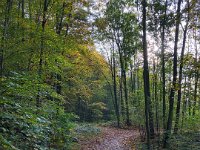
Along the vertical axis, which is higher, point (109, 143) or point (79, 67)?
point (79, 67)

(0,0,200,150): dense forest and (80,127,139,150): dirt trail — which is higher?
(0,0,200,150): dense forest

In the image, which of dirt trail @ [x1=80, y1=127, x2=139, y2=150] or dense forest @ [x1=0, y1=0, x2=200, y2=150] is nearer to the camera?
dense forest @ [x1=0, y1=0, x2=200, y2=150]

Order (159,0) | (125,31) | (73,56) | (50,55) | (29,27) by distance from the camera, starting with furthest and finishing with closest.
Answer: (125,31), (73,56), (159,0), (29,27), (50,55)

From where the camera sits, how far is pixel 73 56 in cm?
1653

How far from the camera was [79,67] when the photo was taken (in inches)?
638

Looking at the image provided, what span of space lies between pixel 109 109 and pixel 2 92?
3549 cm

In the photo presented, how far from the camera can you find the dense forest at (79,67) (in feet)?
13.8

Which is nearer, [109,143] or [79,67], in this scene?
[109,143]

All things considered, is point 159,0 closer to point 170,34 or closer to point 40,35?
point 170,34

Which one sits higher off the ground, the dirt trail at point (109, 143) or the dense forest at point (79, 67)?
the dense forest at point (79, 67)

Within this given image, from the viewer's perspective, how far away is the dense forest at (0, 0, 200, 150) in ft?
13.8

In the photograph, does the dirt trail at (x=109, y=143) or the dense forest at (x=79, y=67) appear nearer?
the dense forest at (x=79, y=67)

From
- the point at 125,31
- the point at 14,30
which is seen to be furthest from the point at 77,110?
the point at 14,30

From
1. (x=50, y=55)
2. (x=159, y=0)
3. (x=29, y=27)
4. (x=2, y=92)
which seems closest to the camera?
(x=2, y=92)
